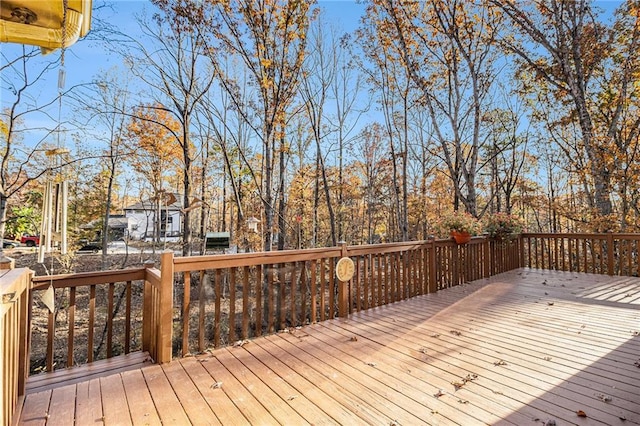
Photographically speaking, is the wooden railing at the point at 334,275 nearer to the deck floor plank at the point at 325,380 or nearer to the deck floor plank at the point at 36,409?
the deck floor plank at the point at 325,380

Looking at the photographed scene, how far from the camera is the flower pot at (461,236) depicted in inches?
203

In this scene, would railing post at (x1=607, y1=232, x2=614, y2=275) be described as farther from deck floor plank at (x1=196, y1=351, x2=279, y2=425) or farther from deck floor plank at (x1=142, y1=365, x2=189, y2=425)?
deck floor plank at (x1=142, y1=365, x2=189, y2=425)

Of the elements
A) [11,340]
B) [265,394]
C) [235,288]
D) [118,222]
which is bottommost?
[265,394]

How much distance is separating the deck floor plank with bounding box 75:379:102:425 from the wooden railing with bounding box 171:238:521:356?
68cm

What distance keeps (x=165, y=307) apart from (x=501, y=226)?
6.16m

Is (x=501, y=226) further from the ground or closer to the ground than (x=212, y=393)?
further from the ground

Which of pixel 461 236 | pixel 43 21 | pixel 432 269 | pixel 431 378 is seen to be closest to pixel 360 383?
pixel 431 378

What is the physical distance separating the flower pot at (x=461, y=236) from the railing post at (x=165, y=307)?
14.6 ft

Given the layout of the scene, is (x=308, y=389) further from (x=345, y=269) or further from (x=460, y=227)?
(x=460, y=227)

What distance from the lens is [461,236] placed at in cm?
517

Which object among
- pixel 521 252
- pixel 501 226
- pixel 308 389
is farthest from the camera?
pixel 521 252

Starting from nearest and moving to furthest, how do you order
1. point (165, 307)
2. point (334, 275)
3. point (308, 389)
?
point (308, 389) → point (165, 307) → point (334, 275)

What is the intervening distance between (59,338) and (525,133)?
16.9m

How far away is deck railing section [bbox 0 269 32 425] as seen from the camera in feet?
4.50
